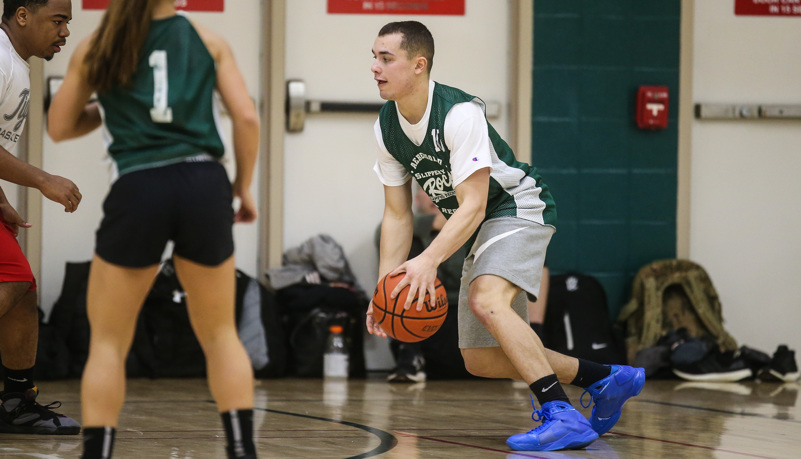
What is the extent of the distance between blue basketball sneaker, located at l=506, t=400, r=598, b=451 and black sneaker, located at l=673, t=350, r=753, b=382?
3.55 meters

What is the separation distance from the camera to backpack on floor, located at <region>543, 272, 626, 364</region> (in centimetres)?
679

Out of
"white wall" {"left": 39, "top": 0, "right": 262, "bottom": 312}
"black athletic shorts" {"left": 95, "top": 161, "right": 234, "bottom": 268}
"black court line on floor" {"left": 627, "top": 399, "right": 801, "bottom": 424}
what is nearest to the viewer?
"black athletic shorts" {"left": 95, "top": 161, "right": 234, "bottom": 268}

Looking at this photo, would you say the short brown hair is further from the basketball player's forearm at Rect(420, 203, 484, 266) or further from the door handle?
the door handle

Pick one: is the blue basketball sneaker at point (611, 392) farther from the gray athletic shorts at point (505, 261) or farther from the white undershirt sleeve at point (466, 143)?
the white undershirt sleeve at point (466, 143)

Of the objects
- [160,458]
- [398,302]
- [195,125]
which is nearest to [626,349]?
[398,302]

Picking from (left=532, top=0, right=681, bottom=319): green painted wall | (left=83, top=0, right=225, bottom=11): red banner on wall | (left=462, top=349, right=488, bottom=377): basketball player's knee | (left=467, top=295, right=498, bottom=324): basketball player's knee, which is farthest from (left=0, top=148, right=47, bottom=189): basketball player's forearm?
(left=532, top=0, right=681, bottom=319): green painted wall

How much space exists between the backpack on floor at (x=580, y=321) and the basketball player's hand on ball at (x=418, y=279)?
372 cm

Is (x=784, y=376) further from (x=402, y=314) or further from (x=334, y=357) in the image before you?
(x=402, y=314)

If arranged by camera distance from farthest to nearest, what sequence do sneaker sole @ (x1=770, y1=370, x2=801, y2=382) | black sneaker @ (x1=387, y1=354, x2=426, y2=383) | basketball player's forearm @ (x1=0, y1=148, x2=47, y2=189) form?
sneaker sole @ (x1=770, y1=370, x2=801, y2=382)
black sneaker @ (x1=387, y1=354, x2=426, y2=383)
basketball player's forearm @ (x1=0, y1=148, x2=47, y2=189)

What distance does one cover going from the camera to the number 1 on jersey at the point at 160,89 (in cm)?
231

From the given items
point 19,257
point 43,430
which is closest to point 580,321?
point 43,430

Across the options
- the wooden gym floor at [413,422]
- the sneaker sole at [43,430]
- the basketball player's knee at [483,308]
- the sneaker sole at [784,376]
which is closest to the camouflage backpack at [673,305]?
the sneaker sole at [784,376]

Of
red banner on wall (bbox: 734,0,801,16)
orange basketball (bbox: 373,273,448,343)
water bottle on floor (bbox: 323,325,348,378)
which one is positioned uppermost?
red banner on wall (bbox: 734,0,801,16)

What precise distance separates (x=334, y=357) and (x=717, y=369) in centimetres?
263
